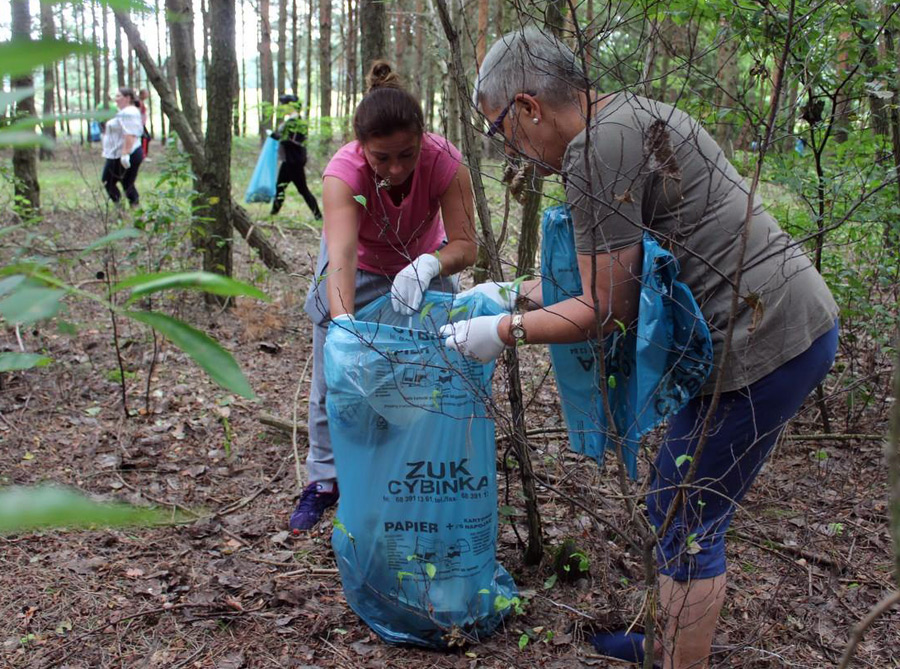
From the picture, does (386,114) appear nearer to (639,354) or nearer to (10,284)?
(639,354)

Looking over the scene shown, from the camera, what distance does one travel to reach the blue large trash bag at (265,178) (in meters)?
8.53

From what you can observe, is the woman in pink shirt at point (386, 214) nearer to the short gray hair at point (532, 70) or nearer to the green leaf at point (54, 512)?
the short gray hair at point (532, 70)

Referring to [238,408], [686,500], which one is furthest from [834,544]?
[238,408]

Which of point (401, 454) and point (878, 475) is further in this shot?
point (878, 475)

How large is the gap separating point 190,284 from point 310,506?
8.01 feet

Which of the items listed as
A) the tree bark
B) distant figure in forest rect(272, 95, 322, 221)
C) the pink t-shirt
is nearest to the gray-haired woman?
the pink t-shirt

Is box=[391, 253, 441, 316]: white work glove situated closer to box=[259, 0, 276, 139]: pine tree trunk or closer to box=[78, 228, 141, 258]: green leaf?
box=[78, 228, 141, 258]: green leaf

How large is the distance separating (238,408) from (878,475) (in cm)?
284

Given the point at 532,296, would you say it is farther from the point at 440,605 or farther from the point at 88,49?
the point at 88,49

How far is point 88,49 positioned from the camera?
1.27 ft

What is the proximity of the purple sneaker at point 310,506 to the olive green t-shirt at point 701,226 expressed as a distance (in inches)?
61.3

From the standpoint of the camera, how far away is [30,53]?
14.5 inches

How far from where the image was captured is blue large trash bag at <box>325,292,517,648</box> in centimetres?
200

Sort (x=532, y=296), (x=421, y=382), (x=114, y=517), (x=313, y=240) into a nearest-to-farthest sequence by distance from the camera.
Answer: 1. (x=114, y=517)
2. (x=421, y=382)
3. (x=532, y=296)
4. (x=313, y=240)
